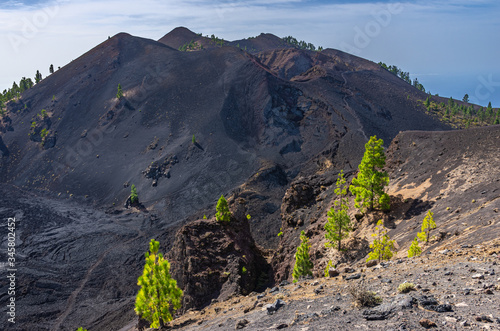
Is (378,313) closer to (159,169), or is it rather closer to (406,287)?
(406,287)

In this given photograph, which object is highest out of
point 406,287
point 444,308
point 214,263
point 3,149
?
point 3,149

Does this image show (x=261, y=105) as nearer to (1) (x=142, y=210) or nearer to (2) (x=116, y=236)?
(1) (x=142, y=210)

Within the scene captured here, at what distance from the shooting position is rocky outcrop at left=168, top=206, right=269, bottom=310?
3731cm

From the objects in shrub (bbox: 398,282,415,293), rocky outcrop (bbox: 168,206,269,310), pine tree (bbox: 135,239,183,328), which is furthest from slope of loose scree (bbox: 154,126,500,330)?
rocky outcrop (bbox: 168,206,269,310)

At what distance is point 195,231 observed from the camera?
139 feet

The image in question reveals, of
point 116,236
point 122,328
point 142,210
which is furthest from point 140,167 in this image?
point 122,328

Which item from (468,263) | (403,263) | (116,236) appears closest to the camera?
(468,263)

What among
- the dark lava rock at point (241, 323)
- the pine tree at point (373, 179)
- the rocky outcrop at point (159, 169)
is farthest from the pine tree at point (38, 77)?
the dark lava rock at point (241, 323)

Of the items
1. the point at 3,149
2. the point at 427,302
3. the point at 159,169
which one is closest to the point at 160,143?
the point at 159,169

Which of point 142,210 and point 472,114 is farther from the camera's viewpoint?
point 472,114

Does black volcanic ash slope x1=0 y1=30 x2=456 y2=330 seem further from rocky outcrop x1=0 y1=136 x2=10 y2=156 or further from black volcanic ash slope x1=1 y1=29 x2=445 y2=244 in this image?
rocky outcrop x1=0 y1=136 x2=10 y2=156

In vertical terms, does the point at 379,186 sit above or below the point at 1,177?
below

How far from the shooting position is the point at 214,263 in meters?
39.6

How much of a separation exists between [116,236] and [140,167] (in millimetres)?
26399
